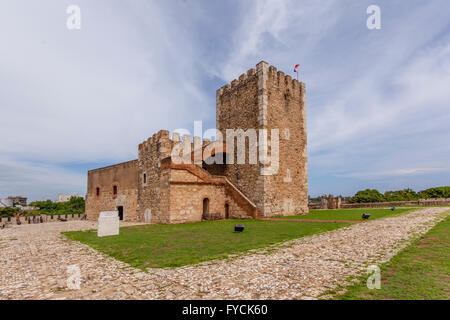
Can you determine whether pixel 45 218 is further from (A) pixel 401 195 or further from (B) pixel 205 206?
(A) pixel 401 195

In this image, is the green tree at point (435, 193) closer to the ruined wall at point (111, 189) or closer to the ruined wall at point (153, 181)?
the ruined wall at point (153, 181)

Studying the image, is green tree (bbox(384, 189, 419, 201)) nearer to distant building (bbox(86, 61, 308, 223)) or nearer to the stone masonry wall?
distant building (bbox(86, 61, 308, 223))

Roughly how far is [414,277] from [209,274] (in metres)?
3.70

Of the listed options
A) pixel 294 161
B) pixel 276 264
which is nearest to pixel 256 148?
pixel 294 161

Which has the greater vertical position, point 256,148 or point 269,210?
point 256,148

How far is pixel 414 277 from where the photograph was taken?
418cm

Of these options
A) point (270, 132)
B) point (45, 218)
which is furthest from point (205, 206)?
point (45, 218)

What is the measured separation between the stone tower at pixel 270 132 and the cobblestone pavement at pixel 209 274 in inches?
401

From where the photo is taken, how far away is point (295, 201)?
19.2 m

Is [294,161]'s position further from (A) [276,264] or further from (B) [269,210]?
(A) [276,264]

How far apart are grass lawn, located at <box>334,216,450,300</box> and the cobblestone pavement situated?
1.16 ft

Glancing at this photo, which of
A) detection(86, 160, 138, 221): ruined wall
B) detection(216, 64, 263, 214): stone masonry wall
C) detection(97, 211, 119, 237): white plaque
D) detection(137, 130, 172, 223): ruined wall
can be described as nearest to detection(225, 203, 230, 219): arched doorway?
detection(216, 64, 263, 214): stone masonry wall

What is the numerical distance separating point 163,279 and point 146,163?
1557 cm

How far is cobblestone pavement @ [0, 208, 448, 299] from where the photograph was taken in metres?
3.79
